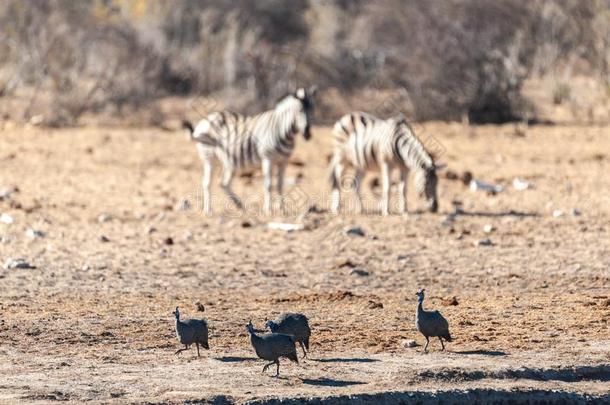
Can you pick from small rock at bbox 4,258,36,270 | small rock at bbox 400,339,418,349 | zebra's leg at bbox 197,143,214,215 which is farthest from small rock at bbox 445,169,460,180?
small rock at bbox 400,339,418,349

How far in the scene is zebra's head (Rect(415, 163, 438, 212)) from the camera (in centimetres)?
1494

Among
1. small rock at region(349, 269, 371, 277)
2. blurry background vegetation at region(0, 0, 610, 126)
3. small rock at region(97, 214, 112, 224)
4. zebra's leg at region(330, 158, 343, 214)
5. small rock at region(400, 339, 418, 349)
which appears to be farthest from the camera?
blurry background vegetation at region(0, 0, 610, 126)

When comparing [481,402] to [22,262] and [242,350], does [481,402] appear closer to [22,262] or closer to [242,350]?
[242,350]

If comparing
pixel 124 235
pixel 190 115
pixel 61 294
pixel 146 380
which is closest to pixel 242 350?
pixel 146 380

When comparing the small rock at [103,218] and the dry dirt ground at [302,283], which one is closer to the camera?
the dry dirt ground at [302,283]

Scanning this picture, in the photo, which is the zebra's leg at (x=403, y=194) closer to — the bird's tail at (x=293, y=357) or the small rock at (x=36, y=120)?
the bird's tail at (x=293, y=357)

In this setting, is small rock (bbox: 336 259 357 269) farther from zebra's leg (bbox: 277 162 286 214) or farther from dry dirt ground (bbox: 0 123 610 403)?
zebra's leg (bbox: 277 162 286 214)

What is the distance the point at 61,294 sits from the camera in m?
10.8

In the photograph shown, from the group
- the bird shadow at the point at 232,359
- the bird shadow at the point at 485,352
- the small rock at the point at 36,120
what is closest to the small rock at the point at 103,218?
the bird shadow at the point at 232,359

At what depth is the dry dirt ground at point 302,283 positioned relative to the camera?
26.6 feet

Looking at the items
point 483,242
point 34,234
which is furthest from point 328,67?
point 34,234

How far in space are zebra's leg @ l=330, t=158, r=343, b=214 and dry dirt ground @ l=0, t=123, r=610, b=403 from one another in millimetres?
227

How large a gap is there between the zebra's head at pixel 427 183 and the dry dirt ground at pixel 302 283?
234mm

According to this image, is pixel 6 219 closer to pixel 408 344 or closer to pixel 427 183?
pixel 427 183
